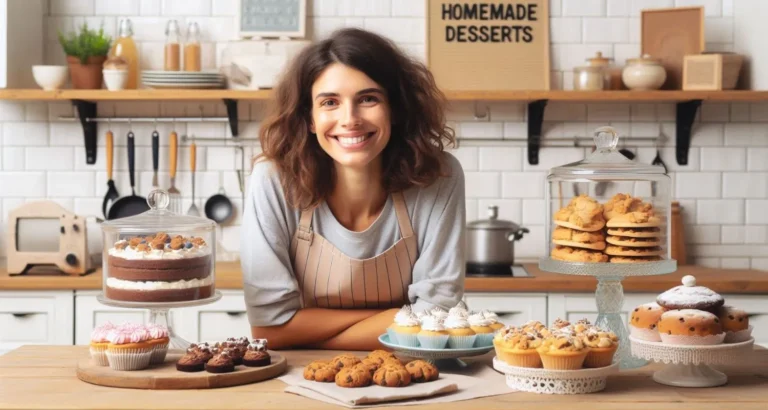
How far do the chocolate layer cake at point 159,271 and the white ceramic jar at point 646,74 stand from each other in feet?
8.26

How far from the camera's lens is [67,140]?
453 centimetres

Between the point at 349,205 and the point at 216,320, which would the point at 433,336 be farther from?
the point at 216,320

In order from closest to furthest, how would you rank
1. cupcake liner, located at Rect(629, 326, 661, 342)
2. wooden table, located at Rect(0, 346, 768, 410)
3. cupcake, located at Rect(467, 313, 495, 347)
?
wooden table, located at Rect(0, 346, 768, 410)
cupcake liner, located at Rect(629, 326, 661, 342)
cupcake, located at Rect(467, 313, 495, 347)

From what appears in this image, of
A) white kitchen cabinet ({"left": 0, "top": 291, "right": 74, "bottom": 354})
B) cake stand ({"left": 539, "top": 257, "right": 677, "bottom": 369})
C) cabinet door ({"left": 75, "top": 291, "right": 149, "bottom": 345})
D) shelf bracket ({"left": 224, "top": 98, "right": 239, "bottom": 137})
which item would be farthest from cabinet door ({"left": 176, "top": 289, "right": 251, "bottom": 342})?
cake stand ({"left": 539, "top": 257, "right": 677, "bottom": 369})

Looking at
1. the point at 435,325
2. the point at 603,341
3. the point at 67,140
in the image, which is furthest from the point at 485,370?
the point at 67,140

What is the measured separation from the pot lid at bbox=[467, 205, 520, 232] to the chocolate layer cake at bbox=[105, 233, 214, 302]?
6.45 feet

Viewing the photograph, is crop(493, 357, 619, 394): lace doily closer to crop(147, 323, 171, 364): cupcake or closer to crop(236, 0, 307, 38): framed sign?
crop(147, 323, 171, 364): cupcake

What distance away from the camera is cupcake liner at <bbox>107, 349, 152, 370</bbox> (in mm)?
2055

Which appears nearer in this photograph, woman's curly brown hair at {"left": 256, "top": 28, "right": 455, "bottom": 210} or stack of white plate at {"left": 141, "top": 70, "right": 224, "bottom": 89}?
woman's curly brown hair at {"left": 256, "top": 28, "right": 455, "bottom": 210}

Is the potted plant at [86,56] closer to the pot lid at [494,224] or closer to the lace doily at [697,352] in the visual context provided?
the pot lid at [494,224]

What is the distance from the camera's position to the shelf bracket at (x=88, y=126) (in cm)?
442

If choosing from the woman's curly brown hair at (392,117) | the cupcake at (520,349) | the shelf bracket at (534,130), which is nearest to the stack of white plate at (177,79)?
the shelf bracket at (534,130)

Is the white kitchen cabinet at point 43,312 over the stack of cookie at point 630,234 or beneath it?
beneath

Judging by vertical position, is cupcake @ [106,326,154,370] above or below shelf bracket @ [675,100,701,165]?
below
